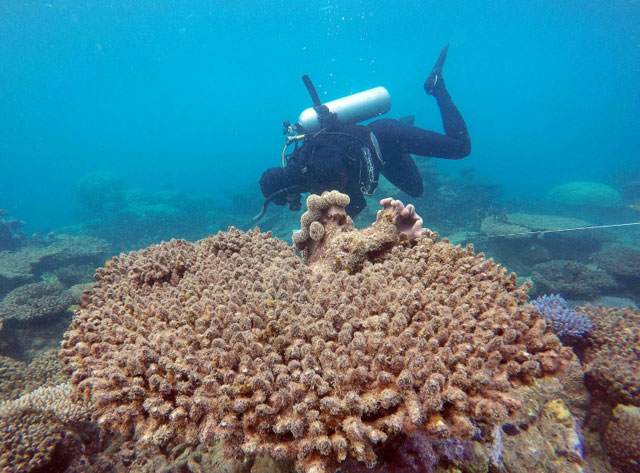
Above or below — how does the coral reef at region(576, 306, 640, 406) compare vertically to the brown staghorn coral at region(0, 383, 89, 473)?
above

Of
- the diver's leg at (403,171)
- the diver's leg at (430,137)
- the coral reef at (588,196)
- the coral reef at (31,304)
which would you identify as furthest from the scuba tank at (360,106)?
the coral reef at (588,196)

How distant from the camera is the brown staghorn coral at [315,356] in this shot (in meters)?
1.60

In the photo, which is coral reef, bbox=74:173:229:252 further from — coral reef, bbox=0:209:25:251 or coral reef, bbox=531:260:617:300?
coral reef, bbox=531:260:617:300

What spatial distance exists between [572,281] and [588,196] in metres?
22.2

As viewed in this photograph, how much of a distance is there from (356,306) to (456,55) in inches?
6731

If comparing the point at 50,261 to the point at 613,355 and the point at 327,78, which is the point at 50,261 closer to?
the point at 613,355

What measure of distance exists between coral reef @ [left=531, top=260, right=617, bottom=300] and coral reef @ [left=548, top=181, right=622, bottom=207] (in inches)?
823

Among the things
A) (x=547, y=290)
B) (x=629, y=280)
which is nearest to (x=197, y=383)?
(x=547, y=290)

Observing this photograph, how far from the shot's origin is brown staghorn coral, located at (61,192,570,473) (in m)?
1.60

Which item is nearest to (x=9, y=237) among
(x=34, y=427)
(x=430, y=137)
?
(x=34, y=427)

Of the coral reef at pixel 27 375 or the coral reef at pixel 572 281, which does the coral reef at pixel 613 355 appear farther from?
the coral reef at pixel 27 375

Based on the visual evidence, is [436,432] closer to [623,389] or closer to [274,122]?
[623,389]

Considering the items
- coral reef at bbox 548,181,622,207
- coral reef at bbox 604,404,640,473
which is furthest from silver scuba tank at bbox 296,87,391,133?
coral reef at bbox 548,181,622,207

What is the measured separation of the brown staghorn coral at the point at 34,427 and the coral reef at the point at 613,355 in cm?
604
